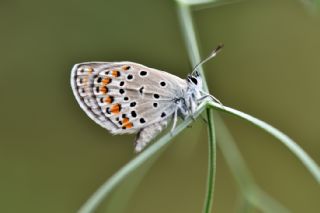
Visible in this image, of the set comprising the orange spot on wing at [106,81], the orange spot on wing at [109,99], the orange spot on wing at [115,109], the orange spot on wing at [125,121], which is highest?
the orange spot on wing at [106,81]

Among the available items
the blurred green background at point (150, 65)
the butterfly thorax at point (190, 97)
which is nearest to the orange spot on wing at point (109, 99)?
the butterfly thorax at point (190, 97)

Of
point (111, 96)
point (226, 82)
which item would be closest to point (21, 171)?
point (226, 82)

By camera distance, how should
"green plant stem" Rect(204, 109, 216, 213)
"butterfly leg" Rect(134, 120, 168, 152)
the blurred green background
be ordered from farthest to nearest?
the blurred green background
"butterfly leg" Rect(134, 120, 168, 152)
"green plant stem" Rect(204, 109, 216, 213)

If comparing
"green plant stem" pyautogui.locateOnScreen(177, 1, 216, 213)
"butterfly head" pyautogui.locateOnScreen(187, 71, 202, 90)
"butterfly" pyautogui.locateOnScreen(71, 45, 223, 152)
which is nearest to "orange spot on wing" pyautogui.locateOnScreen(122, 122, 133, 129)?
"butterfly" pyautogui.locateOnScreen(71, 45, 223, 152)

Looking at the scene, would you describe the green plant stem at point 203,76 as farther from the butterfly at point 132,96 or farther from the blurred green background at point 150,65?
the blurred green background at point 150,65

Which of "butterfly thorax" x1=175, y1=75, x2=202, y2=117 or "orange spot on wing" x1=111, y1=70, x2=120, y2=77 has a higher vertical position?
"orange spot on wing" x1=111, y1=70, x2=120, y2=77

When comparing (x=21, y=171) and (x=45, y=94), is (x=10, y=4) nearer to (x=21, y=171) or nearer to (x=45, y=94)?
(x=45, y=94)

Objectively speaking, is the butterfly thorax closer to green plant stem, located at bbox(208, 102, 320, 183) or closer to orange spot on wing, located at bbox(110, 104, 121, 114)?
orange spot on wing, located at bbox(110, 104, 121, 114)

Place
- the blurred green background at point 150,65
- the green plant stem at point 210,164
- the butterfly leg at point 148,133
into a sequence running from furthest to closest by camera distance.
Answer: the blurred green background at point 150,65, the butterfly leg at point 148,133, the green plant stem at point 210,164
